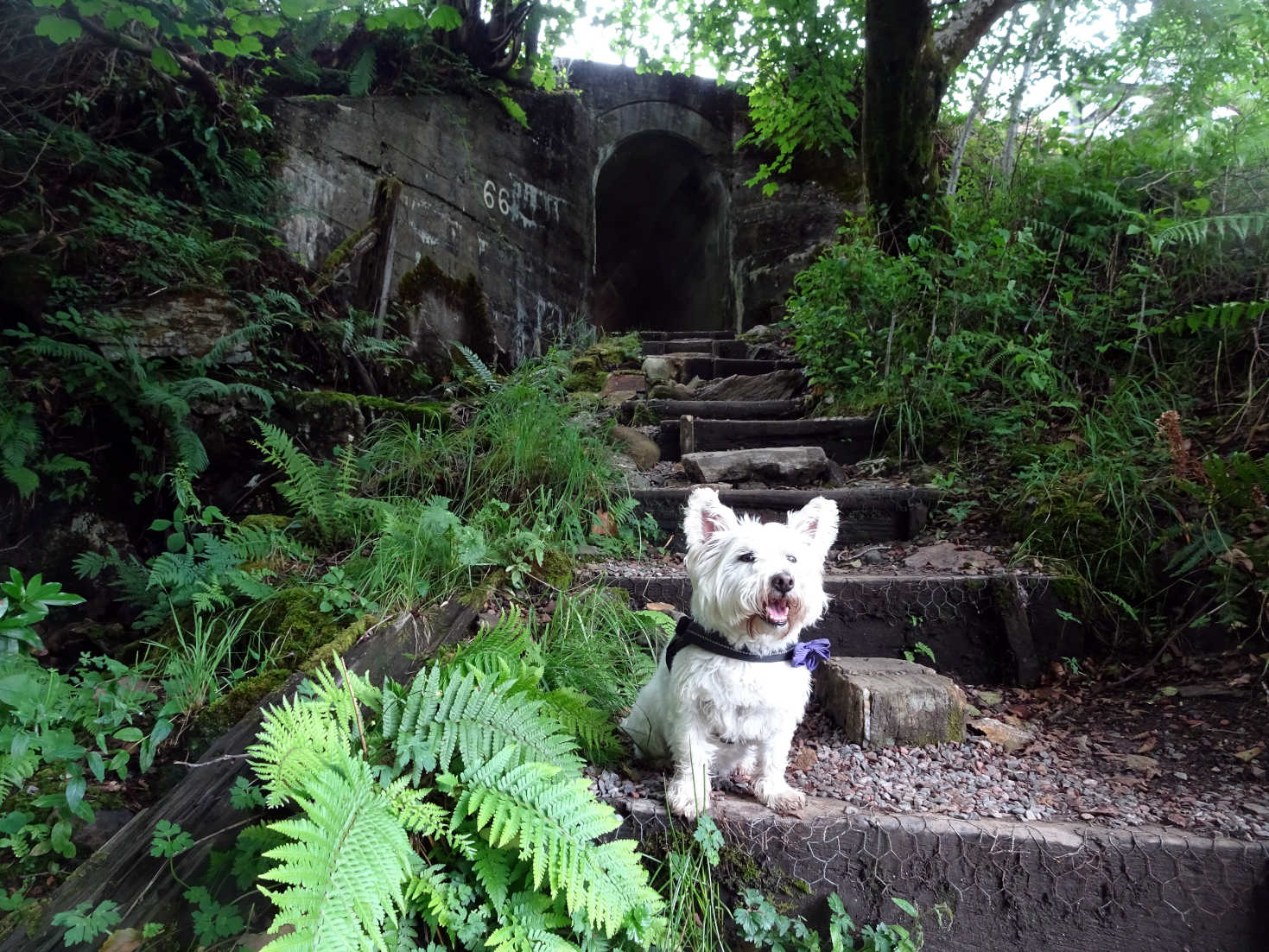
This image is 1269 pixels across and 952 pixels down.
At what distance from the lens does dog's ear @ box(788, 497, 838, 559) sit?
207 cm

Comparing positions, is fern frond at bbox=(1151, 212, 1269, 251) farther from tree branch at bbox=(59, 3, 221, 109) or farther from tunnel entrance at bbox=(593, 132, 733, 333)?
tunnel entrance at bbox=(593, 132, 733, 333)

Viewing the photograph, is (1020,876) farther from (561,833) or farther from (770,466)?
(770,466)

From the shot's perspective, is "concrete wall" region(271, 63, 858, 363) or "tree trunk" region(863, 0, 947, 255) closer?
"tree trunk" region(863, 0, 947, 255)

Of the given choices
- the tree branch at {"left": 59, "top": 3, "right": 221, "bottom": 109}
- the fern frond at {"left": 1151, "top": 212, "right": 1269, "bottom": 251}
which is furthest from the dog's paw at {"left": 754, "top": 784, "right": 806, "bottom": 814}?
the tree branch at {"left": 59, "top": 3, "right": 221, "bottom": 109}

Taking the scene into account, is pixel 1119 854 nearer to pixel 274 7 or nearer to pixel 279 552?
pixel 279 552

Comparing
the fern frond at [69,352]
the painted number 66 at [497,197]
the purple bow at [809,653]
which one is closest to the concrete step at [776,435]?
the purple bow at [809,653]

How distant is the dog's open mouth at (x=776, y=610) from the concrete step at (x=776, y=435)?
312 cm

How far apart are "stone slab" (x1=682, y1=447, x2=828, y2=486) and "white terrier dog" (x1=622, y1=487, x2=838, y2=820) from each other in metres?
2.34

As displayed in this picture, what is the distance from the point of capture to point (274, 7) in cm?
595


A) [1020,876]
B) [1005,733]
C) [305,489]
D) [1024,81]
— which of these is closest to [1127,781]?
[1005,733]

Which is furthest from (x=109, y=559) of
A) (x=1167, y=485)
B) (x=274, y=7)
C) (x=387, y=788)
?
(x=274, y=7)

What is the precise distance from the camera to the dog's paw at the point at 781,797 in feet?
6.46

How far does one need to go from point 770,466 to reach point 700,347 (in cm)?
470

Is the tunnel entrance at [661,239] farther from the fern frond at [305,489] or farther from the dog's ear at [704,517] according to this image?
the dog's ear at [704,517]
